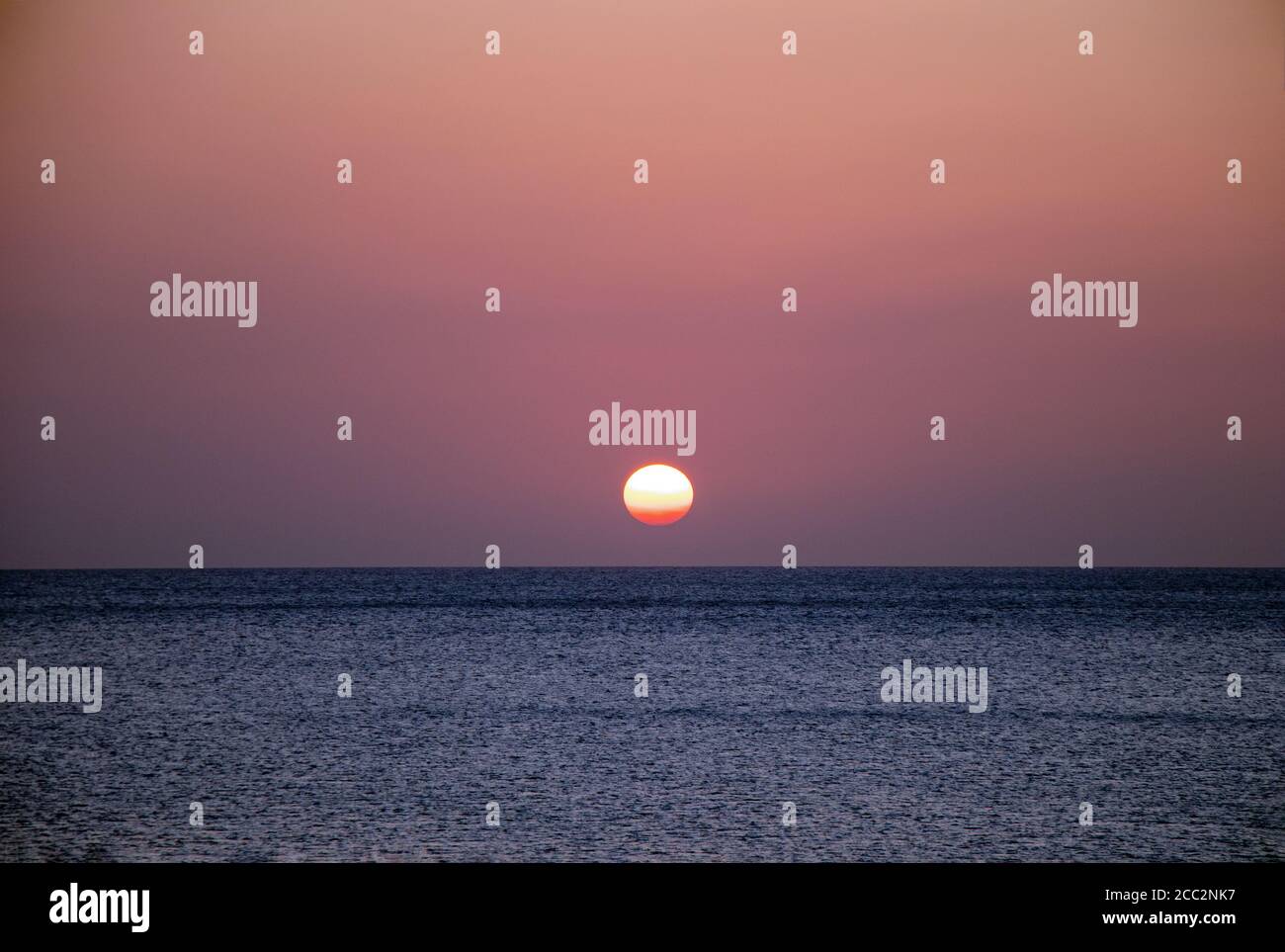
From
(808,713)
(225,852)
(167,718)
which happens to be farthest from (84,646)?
(225,852)

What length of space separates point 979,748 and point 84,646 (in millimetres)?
38622

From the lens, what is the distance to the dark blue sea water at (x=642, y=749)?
11688 mm

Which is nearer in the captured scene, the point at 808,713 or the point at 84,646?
the point at 808,713

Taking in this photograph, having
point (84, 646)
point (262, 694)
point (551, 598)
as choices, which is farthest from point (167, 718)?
point (551, 598)

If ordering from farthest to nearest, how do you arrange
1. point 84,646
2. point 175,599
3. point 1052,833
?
point 175,599, point 84,646, point 1052,833

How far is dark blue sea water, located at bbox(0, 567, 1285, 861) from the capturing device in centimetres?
1169

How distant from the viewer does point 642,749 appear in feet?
57.7
